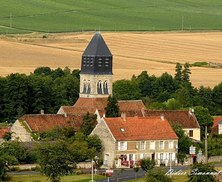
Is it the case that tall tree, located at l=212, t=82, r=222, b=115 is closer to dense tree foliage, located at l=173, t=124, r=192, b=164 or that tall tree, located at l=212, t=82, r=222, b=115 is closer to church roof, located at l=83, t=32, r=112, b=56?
church roof, located at l=83, t=32, r=112, b=56

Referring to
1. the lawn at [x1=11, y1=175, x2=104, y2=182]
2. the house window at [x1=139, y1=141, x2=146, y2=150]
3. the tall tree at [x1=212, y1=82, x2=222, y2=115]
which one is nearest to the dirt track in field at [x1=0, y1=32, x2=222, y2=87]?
the tall tree at [x1=212, y1=82, x2=222, y2=115]

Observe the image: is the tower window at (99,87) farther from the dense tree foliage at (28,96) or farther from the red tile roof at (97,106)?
the dense tree foliage at (28,96)

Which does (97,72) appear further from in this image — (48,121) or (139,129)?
(139,129)

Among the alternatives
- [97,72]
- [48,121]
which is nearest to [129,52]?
[97,72]

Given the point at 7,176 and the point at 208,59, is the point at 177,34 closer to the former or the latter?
the point at 208,59

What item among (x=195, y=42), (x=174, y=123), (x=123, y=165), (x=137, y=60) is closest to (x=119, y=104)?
(x=174, y=123)
